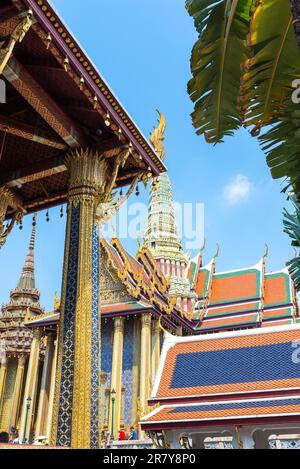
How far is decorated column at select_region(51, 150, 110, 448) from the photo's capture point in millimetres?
6074

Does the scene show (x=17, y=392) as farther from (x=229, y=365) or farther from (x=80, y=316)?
(x=80, y=316)

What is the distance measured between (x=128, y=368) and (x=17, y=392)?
7.86 meters

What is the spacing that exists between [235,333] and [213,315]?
48.2 feet

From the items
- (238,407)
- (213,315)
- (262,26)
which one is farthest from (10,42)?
(213,315)

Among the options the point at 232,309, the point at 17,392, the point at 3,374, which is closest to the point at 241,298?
the point at 232,309

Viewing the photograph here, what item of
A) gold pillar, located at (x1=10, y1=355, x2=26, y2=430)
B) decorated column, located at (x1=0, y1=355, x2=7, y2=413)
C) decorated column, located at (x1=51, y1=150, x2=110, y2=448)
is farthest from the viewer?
decorated column, located at (x1=0, y1=355, x2=7, y2=413)

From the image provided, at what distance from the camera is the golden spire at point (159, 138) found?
10.3 metres

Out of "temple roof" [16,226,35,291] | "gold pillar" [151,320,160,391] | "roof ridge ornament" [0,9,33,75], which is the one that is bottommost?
"roof ridge ornament" [0,9,33,75]

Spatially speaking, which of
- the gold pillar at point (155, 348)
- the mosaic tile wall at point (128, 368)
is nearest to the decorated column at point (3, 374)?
the mosaic tile wall at point (128, 368)

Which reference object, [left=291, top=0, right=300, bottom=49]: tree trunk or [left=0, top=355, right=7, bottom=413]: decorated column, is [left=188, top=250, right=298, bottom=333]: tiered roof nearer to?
[left=0, top=355, right=7, bottom=413]: decorated column

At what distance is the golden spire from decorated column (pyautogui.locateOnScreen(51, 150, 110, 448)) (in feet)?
8.80

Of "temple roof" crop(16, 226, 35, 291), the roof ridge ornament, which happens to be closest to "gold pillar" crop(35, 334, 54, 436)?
"temple roof" crop(16, 226, 35, 291)

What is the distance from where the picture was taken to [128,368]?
20.6m
